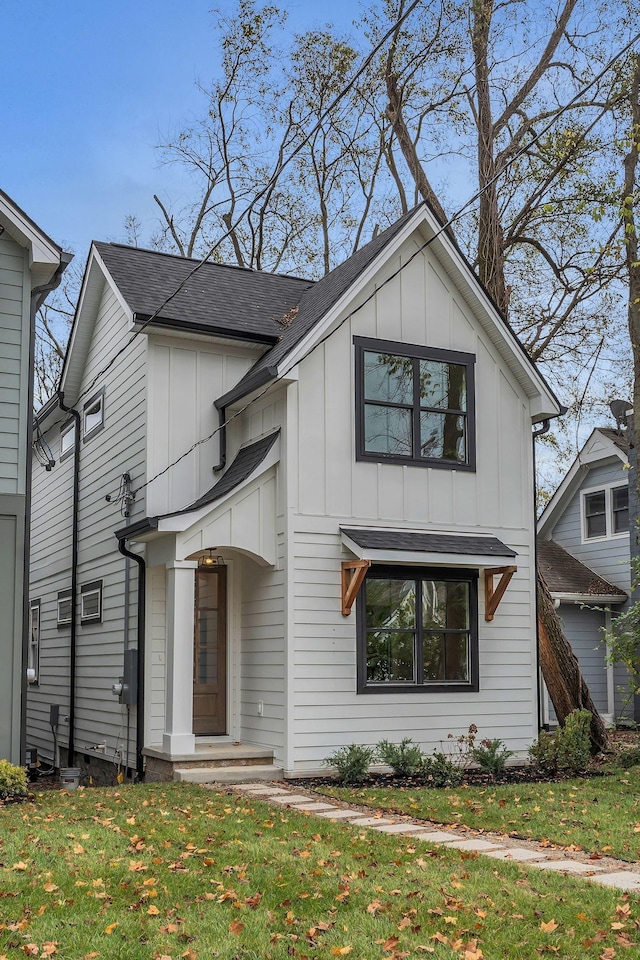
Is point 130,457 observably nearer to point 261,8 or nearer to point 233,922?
point 233,922

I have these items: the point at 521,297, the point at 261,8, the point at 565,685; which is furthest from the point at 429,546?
the point at 261,8

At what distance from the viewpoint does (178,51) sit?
21672mm

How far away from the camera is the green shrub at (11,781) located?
31.3ft

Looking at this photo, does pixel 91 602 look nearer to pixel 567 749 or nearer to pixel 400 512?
pixel 400 512

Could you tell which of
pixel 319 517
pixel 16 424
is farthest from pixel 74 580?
pixel 319 517

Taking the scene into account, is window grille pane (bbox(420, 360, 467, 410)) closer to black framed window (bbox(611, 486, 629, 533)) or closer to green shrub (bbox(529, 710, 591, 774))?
green shrub (bbox(529, 710, 591, 774))

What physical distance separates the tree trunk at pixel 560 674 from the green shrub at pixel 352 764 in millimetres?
4234

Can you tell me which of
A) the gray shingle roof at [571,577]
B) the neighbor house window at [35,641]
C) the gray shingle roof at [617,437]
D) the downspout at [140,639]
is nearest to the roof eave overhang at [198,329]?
the downspout at [140,639]

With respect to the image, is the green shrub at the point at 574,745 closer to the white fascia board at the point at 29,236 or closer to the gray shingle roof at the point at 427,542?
the gray shingle roof at the point at 427,542

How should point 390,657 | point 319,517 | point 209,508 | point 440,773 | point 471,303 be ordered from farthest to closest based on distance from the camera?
point 471,303 → point 390,657 → point 319,517 → point 209,508 → point 440,773

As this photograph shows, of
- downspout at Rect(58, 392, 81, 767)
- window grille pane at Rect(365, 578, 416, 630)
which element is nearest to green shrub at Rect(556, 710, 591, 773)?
window grille pane at Rect(365, 578, 416, 630)

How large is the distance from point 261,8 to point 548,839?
20.7 m

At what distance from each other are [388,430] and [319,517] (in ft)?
5.09

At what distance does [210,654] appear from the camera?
41.9 ft
